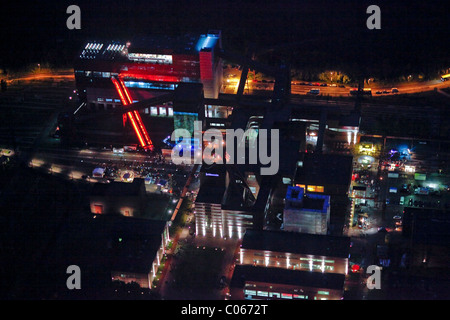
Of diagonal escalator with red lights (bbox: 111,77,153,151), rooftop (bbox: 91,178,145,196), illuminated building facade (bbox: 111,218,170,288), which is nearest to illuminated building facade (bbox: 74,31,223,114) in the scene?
diagonal escalator with red lights (bbox: 111,77,153,151)

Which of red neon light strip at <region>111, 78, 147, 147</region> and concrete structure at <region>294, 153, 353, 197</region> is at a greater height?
red neon light strip at <region>111, 78, 147, 147</region>

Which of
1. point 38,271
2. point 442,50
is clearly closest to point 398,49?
point 442,50

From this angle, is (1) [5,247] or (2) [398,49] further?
(2) [398,49]

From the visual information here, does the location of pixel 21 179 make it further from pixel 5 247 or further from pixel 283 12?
pixel 283 12

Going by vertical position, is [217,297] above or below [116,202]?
below

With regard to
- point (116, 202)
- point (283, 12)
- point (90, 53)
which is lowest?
point (116, 202)

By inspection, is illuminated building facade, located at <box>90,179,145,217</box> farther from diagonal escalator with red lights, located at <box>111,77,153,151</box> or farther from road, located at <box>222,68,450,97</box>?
road, located at <box>222,68,450,97</box>

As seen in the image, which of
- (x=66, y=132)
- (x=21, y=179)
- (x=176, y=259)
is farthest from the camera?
(x=66, y=132)
